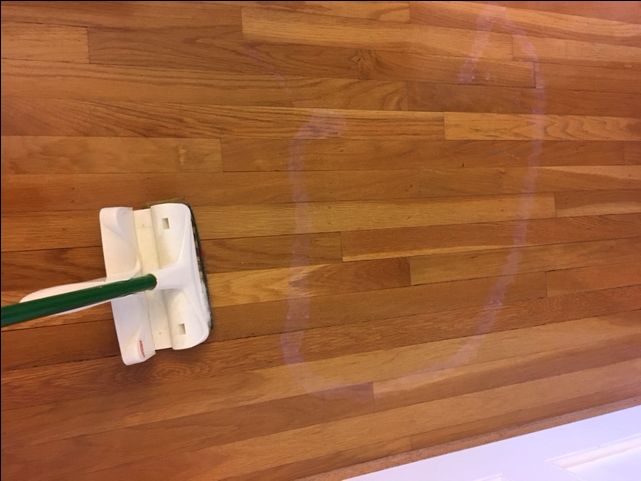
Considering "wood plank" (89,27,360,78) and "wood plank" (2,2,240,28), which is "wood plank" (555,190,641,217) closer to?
"wood plank" (89,27,360,78)

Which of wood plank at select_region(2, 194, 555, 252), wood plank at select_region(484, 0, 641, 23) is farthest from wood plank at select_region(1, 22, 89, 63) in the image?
wood plank at select_region(484, 0, 641, 23)

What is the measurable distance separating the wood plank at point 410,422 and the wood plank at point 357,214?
15.8 inches

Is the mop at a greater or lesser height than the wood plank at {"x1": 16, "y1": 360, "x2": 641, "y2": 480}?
greater

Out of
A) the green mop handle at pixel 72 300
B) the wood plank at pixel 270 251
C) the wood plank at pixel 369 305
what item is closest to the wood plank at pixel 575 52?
the wood plank at pixel 369 305

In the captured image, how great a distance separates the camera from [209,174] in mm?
1098

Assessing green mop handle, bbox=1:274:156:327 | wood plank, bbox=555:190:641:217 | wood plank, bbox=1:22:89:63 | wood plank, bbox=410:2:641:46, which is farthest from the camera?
wood plank, bbox=555:190:641:217

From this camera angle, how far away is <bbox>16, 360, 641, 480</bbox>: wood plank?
43.8 inches

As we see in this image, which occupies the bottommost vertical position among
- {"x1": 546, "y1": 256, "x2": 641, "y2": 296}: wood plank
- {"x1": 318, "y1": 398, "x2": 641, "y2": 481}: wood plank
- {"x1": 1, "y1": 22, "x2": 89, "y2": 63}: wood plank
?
{"x1": 318, "y1": 398, "x2": 641, "y2": 481}: wood plank

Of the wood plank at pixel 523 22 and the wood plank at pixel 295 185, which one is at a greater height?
the wood plank at pixel 523 22

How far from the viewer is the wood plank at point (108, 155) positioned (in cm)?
100

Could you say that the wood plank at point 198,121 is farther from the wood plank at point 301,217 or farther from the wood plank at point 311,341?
the wood plank at point 311,341

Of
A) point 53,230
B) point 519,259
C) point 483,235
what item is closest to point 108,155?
point 53,230

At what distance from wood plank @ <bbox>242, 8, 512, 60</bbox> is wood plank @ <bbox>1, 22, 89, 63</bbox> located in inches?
12.1

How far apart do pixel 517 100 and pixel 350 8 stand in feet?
1.44
